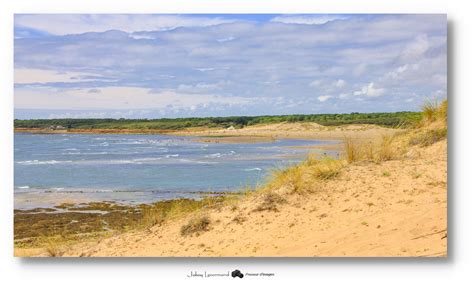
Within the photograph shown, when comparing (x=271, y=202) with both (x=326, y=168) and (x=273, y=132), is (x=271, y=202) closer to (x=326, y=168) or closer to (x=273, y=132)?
(x=326, y=168)

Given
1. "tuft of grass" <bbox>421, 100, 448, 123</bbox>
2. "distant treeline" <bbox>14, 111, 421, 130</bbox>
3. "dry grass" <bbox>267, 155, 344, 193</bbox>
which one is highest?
"tuft of grass" <bbox>421, 100, 448, 123</bbox>

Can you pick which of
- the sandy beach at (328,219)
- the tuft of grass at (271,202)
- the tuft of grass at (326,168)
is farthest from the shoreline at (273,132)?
the tuft of grass at (271,202)

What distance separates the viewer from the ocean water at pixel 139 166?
7.05 meters

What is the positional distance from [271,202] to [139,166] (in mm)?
2371

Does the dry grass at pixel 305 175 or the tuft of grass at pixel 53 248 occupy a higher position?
the dry grass at pixel 305 175

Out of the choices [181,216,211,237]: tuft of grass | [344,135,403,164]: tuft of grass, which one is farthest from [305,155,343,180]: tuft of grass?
[181,216,211,237]: tuft of grass

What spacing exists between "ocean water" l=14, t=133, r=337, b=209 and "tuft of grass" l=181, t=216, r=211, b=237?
41.8 inches

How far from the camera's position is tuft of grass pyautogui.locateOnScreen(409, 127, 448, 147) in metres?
7.01

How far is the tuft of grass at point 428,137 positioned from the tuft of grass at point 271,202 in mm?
1946

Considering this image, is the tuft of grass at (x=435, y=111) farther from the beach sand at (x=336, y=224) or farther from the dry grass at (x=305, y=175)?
the dry grass at (x=305, y=175)

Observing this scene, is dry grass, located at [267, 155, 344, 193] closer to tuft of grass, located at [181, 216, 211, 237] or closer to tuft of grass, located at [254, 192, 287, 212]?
tuft of grass, located at [254, 192, 287, 212]

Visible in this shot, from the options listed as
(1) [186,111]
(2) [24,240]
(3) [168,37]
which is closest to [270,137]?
(1) [186,111]
